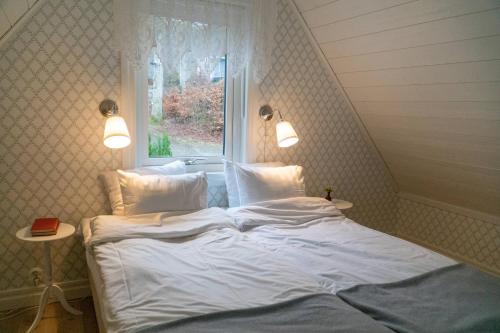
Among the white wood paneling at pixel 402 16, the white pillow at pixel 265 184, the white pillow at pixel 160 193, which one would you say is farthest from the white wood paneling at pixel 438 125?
the white pillow at pixel 160 193

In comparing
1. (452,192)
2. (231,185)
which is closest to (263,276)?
(231,185)

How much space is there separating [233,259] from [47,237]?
1.07 meters

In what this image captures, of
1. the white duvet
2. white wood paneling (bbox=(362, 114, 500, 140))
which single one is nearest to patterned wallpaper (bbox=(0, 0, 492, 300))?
A: the white duvet

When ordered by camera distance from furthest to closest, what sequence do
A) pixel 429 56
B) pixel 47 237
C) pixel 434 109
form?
pixel 434 109, pixel 429 56, pixel 47 237

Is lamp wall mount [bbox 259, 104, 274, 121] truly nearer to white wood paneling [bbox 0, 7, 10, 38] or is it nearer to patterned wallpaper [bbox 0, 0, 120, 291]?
patterned wallpaper [bbox 0, 0, 120, 291]

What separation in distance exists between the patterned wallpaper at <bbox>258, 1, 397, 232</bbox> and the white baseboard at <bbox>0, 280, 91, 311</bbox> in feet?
5.34

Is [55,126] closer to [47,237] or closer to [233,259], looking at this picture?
[47,237]

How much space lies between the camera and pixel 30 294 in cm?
243

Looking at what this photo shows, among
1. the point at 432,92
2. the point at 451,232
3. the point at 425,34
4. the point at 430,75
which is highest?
the point at 425,34

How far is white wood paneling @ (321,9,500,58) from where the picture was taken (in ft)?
6.54

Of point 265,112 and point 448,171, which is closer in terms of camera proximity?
point 265,112

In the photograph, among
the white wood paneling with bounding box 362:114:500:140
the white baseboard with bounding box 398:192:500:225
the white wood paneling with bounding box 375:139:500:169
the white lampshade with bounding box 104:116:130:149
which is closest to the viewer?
the white lampshade with bounding box 104:116:130:149

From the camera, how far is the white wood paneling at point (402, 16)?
6.53 feet

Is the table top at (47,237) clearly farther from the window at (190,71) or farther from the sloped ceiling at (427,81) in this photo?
the sloped ceiling at (427,81)
